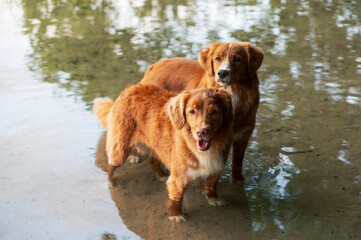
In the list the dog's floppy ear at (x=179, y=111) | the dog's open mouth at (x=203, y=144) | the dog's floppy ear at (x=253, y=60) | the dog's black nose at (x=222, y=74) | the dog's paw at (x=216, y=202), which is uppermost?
the dog's floppy ear at (x=253, y=60)

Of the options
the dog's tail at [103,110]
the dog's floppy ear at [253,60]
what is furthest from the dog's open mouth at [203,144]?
the dog's tail at [103,110]

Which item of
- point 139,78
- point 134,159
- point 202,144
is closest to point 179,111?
point 202,144

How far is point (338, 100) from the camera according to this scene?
628 centimetres

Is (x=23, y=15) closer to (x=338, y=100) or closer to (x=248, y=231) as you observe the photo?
(x=338, y=100)

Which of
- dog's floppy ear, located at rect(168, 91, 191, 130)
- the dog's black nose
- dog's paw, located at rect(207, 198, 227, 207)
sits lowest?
dog's paw, located at rect(207, 198, 227, 207)

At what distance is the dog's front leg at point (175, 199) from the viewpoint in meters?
4.23

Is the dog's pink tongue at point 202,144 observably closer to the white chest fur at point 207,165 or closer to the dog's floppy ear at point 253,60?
the white chest fur at point 207,165

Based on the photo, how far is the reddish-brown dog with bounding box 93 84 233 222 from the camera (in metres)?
3.96

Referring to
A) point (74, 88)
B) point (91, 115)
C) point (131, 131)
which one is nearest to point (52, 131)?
point (91, 115)

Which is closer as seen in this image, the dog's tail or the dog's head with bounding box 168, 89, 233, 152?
the dog's head with bounding box 168, 89, 233, 152

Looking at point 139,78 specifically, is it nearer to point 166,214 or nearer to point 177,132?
point 177,132

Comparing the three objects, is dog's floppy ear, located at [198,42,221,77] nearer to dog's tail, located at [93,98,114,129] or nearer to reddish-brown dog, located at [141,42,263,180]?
reddish-brown dog, located at [141,42,263,180]

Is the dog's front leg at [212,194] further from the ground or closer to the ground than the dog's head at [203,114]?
closer to the ground

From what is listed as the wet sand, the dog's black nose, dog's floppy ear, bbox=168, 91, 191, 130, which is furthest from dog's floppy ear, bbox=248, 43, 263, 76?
the wet sand
